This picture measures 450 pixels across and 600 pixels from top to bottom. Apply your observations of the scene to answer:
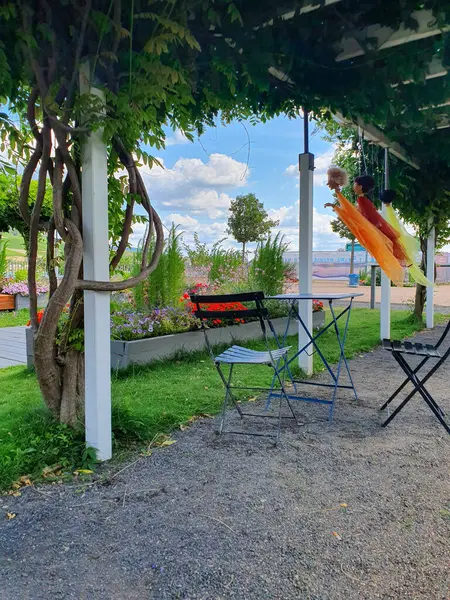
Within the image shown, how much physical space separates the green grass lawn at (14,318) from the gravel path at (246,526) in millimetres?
6194

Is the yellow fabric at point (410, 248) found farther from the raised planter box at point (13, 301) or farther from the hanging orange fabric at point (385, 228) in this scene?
the raised planter box at point (13, 301)

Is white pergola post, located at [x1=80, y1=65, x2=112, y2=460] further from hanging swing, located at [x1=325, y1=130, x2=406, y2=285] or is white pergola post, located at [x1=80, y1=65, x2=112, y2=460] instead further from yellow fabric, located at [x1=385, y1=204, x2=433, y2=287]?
yellow fabric, located at [x1=385, y1=204, x2=433, y2=287]

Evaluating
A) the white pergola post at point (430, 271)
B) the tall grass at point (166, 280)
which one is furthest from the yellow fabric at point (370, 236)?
the white pergola post at point (430, 271)

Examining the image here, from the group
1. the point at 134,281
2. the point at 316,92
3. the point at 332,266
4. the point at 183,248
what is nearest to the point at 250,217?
the point at 332,266

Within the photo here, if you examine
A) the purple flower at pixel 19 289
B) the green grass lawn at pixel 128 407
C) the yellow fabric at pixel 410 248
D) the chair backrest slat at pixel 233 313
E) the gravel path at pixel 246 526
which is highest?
the yellow fabric at pixel 410 248

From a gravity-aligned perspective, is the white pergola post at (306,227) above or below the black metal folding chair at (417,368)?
above

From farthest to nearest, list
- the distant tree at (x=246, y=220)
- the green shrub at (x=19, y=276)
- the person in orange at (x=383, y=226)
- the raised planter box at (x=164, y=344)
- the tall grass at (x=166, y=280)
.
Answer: the distant tree at (x=246, y=220) < the green shrub at (x=19, y=276) < the tall grass at (x=166, y=280) < the raised planter box at (x=164, y=344) < the person in orange at (x=383, y=226)

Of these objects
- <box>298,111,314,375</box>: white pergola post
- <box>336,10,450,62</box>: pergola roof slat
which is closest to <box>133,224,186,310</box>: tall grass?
<box>298,111,314,375</box>: white pergola post

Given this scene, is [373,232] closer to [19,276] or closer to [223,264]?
[223,264]

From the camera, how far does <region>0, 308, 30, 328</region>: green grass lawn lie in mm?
7762

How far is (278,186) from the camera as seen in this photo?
4.88 m

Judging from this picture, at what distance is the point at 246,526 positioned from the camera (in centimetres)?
174

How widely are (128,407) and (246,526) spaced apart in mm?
1429

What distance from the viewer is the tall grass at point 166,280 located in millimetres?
5438
